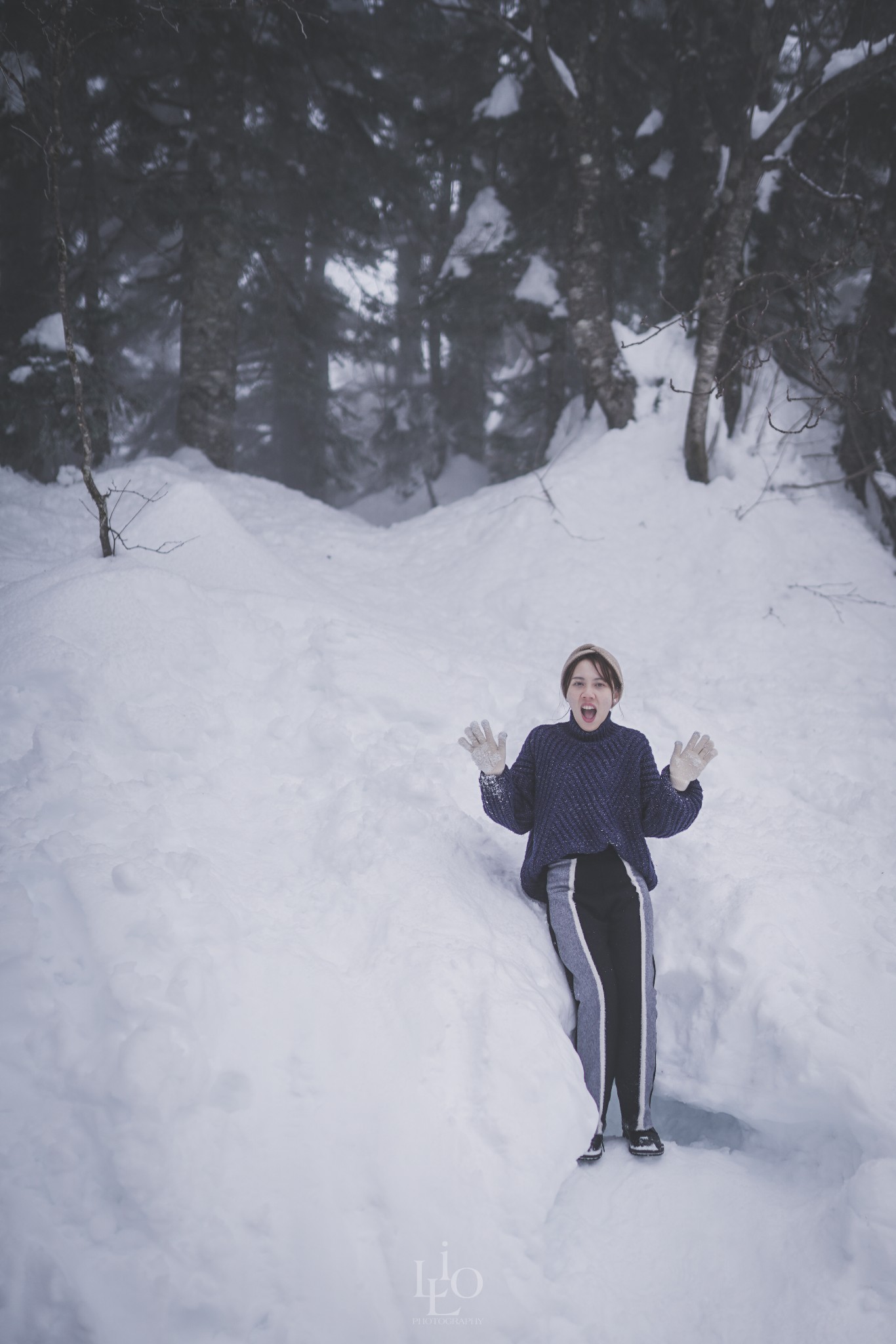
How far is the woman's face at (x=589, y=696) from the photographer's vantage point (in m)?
2.93

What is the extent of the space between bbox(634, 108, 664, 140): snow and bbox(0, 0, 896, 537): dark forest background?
3cm

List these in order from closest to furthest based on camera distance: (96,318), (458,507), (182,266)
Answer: (96,318) < (458,507) < (182,266)

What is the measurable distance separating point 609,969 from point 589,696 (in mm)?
1088

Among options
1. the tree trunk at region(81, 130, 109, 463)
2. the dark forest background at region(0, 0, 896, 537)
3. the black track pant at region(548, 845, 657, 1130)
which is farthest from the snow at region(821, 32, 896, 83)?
the tree trunk at region(81, 130, 109, 463)

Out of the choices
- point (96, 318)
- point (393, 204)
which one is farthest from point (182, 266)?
point (393, 204)

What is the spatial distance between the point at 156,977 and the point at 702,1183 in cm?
193

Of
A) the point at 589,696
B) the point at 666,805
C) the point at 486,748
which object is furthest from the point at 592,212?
the point at 666,805

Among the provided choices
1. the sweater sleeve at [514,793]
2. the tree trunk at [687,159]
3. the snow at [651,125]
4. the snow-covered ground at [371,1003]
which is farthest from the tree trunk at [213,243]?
the sweater sleeve at [514,793]

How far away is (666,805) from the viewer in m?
2.79

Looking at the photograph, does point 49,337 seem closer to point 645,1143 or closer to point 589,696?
point 589,696

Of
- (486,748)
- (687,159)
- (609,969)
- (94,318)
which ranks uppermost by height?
(687,159)

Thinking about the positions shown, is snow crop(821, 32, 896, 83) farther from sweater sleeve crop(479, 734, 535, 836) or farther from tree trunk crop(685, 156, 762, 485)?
sweater sleeve crop(479, 734, 535, 836)

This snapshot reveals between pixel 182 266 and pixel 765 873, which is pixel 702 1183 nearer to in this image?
pixel 765 873

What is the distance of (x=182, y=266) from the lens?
304 inches
